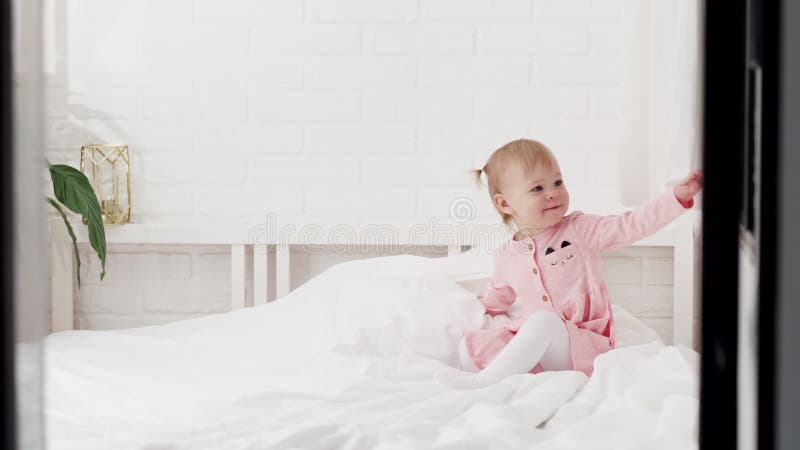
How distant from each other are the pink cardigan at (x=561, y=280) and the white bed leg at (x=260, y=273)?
617mm

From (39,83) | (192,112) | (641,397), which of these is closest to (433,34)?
(192,112)

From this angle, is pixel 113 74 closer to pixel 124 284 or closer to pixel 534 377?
pixel 124 284

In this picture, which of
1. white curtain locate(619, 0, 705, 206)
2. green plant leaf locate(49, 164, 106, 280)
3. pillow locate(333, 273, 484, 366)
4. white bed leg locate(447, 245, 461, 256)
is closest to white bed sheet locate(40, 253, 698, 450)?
pillow locate(333, 273, 484, 366)

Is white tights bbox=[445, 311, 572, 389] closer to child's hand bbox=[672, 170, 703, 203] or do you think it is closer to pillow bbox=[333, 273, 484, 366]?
pillow bbox=[333, 273, 484, 366]

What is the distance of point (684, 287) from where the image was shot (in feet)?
7.47

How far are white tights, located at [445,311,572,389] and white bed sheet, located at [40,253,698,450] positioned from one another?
101mm

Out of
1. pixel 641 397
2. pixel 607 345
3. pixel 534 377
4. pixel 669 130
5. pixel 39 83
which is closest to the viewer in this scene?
pixel 39 83

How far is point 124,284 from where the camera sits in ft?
8.13

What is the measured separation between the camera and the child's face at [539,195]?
78.8 inches

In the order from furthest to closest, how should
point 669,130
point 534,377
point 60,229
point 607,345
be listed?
point 60,229
point 607,345
point 669,130
point 534,377

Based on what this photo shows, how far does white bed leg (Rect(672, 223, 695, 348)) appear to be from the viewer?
7.45ft

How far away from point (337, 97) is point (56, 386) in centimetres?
110

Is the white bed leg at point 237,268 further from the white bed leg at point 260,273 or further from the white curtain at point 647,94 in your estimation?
the white curtain at point 647,94

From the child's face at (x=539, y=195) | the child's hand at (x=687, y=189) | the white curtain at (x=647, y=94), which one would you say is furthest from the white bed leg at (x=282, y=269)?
the child's hand at (x=687, y=189)
